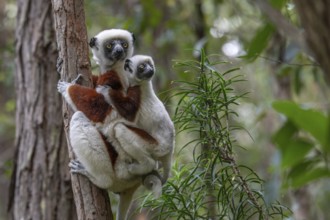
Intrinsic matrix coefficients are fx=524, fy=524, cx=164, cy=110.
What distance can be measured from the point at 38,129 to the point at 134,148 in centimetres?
144

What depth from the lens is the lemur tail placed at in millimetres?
3561

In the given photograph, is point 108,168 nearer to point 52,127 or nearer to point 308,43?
point 52,127

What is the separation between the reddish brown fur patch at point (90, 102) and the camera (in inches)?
144

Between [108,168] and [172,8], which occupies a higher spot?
[172,8]

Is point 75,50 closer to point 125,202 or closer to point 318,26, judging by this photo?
point 125,202

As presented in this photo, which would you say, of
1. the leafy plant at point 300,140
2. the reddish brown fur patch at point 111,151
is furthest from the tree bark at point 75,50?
the leafy plant at point 300,140

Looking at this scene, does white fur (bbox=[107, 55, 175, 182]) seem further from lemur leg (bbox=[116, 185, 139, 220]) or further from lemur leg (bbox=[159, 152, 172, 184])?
lemur leg (bbox=[116, 185, 139, 220])

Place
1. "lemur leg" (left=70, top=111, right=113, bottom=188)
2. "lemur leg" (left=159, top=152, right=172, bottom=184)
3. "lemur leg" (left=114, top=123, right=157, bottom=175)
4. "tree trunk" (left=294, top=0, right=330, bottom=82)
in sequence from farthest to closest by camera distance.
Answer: "lemur leg" (left=159, top=152, right=172, bottom=184) < "lemur leg" (left=114, top=123, right=157, bottom=175) < "lemur leg" (left=70, top=111, right=113, bottom=188) < "tree trunk" (left=294, top=0, right=330, bottom=82)

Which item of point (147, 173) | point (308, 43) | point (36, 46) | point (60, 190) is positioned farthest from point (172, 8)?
point (308, 43)

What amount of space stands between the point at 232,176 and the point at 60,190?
2.10 meters

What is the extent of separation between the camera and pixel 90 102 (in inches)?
146

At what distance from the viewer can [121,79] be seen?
4.09m

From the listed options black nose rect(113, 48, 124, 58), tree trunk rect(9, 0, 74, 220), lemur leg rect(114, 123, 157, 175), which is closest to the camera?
lemur leg rect(114, 123, 157, 175)

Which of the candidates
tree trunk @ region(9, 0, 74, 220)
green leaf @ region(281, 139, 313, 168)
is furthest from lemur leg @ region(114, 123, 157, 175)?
green leaf @ region(281, 139, 313, 168)
